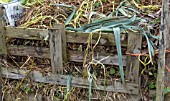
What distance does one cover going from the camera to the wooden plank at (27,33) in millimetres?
2787

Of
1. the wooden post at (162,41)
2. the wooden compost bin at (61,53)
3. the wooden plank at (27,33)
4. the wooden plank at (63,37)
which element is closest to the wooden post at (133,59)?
the wooden compost bin at (61,53)

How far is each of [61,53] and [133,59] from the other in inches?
26.2

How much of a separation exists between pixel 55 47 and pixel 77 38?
226 millimetres

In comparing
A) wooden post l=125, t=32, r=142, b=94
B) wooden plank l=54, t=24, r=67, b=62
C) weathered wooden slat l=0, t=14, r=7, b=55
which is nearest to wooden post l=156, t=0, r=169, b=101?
wooden post l=125, t=32, r=142, b=94

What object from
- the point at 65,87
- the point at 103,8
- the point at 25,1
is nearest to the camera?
the point at 65,87

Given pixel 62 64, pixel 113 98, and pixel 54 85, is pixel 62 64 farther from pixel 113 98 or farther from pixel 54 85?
pixel 113 98

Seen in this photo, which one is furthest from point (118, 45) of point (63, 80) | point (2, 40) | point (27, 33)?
point (2, 40)

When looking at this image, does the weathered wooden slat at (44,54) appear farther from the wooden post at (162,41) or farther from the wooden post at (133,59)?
the wooden post at (162,41)

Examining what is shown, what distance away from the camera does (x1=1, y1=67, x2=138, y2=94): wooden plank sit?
2.70 meters

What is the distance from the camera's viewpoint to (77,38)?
8.86 feet

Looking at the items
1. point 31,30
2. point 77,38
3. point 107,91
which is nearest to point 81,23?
point 77,38

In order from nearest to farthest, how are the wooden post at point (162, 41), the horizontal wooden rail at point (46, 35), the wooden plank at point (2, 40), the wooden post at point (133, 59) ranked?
the wooden post at point (162, 41)
the wooden post at point (133, 59)
the horizontal wooden rail at point (46, 35)
the wooden plank at point (2, 40)

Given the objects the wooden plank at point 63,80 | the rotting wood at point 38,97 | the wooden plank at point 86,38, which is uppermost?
the wooden plank at point 86,38

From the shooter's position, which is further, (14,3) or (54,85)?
(14,3)
